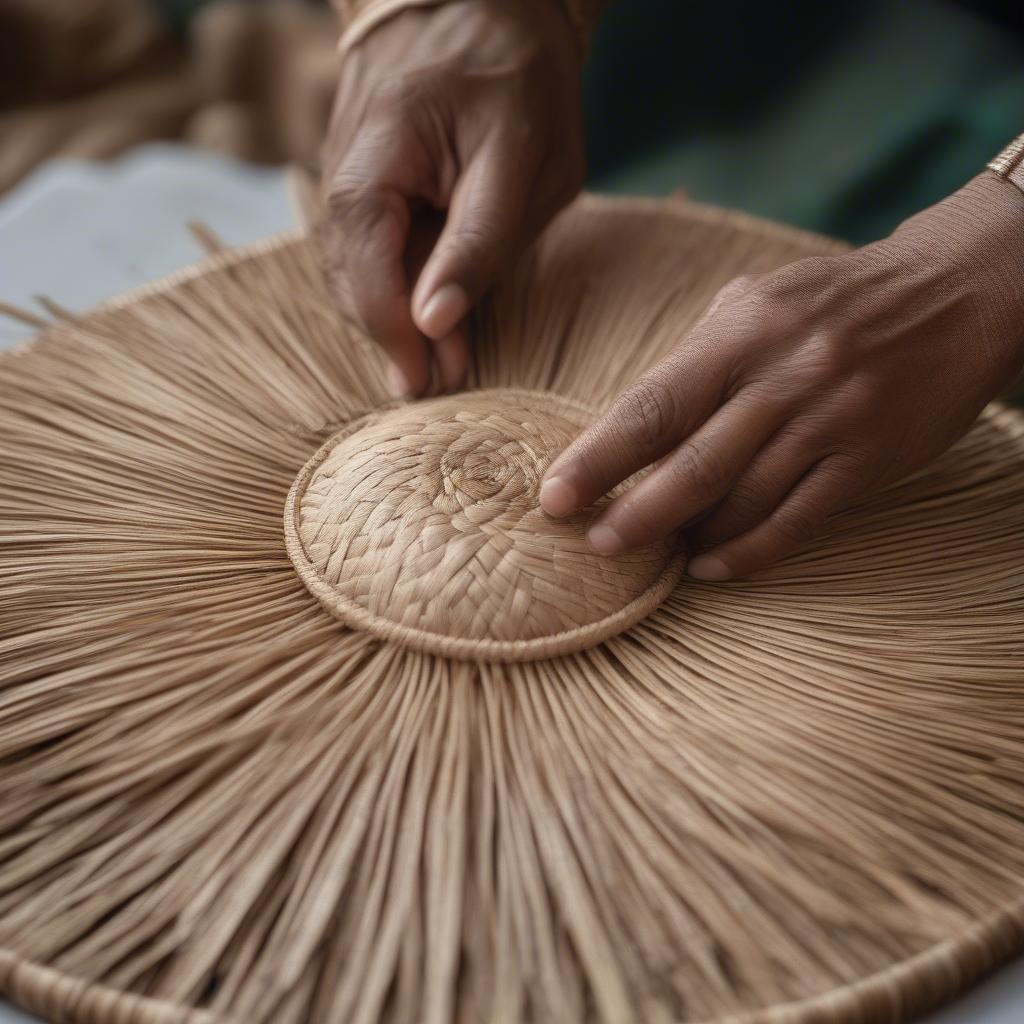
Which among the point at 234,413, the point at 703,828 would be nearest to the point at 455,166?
the point at 234,413

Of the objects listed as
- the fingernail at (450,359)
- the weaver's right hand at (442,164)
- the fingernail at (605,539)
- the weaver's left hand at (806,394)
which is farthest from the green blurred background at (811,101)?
the fingernail at (605,539)

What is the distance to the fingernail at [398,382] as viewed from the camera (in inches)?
32.9

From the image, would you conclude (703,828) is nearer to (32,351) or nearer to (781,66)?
(32,351)

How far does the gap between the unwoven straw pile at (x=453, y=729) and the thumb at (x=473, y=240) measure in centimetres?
8

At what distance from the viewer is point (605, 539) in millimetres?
662

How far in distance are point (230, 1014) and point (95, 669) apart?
227 mm

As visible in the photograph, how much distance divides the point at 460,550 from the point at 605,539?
9cm

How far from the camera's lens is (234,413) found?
824 millimetres

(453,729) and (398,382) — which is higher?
(398,382)

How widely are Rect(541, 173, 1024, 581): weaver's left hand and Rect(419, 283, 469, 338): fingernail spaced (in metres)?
0.19

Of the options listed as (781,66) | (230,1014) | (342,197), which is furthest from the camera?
(781,66)

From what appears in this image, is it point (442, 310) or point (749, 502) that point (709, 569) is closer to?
point (749, 502)

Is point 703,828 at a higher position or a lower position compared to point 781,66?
lower

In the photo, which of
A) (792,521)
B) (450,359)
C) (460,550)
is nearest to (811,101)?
(450,359)
